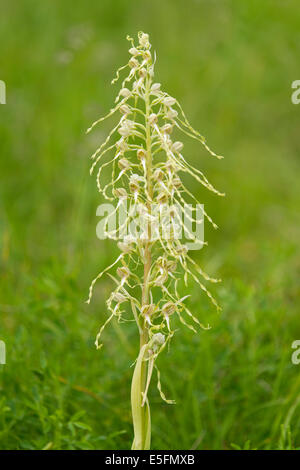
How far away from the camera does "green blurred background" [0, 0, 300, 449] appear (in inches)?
93.4

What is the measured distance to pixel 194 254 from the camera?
410 cm

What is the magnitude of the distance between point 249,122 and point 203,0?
50.8 inches

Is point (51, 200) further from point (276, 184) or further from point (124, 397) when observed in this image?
point (124, 397)

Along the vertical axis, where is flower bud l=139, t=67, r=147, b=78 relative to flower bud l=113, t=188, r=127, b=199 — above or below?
above

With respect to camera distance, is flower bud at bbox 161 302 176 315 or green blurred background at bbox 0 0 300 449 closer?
flower bud at bbox 161 302 176 315

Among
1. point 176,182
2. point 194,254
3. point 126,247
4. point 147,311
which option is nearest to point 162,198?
point 176,182

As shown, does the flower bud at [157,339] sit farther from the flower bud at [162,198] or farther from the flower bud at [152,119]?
the flower bud at [152,119]

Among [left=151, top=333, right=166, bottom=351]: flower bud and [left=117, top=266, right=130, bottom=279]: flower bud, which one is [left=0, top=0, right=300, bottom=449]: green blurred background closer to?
[left=151, top=333, right=166, bottom=351]: flower bud

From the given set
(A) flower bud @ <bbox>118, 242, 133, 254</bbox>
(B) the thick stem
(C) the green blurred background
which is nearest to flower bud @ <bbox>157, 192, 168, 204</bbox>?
(B) the thick stem

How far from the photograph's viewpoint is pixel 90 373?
2467 mm

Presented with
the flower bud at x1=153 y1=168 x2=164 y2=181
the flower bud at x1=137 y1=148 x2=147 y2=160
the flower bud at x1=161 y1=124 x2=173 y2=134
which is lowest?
the flower bud at x1=153 y1=168 x2=164 y2=181

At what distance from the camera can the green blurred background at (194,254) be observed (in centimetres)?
237

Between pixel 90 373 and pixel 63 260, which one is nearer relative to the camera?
pixel 90 373

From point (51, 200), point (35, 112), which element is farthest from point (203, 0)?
point (51, 200)
